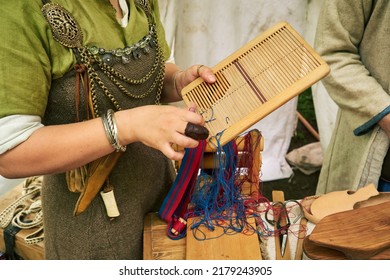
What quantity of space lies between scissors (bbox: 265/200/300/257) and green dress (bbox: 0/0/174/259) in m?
0.31

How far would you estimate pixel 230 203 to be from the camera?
1.05 meters

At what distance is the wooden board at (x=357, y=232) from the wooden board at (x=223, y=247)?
136 mm

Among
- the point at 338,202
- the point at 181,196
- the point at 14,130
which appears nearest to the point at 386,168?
the point at 338,202

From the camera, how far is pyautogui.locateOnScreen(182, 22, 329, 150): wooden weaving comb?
85 cm

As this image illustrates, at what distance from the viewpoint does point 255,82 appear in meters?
0.91

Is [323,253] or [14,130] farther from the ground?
[14,130]

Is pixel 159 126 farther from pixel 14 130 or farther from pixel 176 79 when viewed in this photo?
pixel 176 79

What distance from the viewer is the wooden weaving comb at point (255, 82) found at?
2.79 feet

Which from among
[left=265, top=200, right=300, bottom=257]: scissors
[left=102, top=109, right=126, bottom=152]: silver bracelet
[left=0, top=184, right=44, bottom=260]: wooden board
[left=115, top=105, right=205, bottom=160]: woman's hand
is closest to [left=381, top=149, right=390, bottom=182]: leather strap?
[left=265, top=200, right=300, bottom=257]: scissors

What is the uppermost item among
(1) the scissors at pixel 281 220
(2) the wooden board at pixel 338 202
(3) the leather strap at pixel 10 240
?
(2) the wooden board at pixel 338 202

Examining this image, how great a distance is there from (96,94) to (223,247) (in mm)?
449

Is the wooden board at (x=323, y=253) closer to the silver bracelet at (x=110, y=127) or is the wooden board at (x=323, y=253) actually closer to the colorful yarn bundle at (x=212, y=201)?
the colorful yarn bundle at (x=212, y=201)

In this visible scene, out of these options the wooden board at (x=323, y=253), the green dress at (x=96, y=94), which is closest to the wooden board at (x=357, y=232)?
the wooden board at (x=323, y=253)
